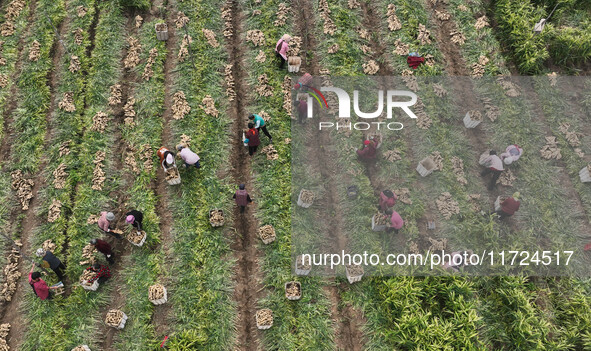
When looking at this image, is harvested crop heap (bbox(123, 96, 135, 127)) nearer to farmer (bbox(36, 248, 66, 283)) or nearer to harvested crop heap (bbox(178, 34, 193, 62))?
harvested crop heap (bbox(178, 34, 193, 62))

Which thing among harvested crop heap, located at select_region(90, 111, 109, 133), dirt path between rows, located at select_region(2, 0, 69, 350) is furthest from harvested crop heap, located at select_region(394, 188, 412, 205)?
dirt path between rows, located at select_region(2, 0, 69, 350)

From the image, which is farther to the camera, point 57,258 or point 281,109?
point 281,109

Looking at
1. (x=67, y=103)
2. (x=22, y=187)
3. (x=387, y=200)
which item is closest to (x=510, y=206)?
(x=387, y=200)

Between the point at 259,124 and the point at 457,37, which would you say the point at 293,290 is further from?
the point at 457,37

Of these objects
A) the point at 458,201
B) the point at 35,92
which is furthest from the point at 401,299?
the point at 35,92

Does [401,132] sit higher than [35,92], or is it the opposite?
[35,92]

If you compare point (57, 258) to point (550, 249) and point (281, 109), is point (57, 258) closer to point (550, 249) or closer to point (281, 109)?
point (281, 109)
